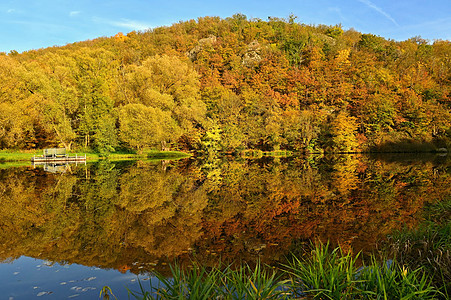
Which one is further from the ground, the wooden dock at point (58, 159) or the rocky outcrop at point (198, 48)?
the rocky outcrop at point (198, 48)

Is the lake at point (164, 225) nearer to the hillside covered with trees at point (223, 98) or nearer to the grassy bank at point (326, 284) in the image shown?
the grassy bank at point (326, 284)

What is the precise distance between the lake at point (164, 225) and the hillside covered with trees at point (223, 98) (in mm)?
27484

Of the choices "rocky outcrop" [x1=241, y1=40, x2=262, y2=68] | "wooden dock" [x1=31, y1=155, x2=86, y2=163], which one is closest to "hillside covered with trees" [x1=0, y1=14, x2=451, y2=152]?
"rocky outcrop" [x1=241, y1=40, x2=262, y2=68]

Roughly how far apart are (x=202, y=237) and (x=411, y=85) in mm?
70189

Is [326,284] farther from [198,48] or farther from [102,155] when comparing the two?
[198,48]

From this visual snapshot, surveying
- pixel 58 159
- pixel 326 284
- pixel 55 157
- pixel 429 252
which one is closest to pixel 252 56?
pixel 55 157

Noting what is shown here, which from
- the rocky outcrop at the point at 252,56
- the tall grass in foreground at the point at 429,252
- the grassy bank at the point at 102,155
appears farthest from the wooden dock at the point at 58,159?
the rocky outcrop at the point at 252,56

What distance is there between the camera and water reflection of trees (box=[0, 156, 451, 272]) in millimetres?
7820

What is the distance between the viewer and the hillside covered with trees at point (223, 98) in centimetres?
4216

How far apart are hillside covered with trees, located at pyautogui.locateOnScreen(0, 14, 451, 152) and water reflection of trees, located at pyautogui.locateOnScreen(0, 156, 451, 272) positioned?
26.7 metres

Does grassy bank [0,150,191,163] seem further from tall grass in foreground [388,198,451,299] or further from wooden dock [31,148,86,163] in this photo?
tall grass in foreground [388,198,451,299]

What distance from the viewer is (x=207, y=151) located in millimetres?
51000

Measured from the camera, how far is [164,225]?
400 inches

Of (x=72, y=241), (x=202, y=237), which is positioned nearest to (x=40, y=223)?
(x=72, y=241)
